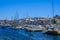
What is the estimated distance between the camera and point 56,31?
44.9 meters

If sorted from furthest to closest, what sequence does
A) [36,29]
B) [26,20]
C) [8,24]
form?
[8,24]
[26,20]
[36,29]

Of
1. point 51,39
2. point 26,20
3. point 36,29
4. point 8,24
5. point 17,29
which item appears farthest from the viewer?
point 8,24

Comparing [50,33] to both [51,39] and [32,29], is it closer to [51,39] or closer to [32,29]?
[51,39]

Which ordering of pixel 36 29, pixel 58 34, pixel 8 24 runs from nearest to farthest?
pixel 58 34
pixel 36 29
pixel 8 24

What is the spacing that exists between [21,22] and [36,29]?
62.7ft

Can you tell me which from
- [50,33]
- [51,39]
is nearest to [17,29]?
[50,33]

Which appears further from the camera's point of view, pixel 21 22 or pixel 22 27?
pixel 21 22

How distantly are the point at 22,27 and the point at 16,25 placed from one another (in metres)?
2.97

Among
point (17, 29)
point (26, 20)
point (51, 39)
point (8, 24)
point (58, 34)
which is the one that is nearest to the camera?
point (51, 39)

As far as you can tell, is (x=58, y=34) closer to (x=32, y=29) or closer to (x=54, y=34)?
(x=54, y=34)

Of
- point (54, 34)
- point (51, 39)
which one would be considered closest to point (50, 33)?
point (54, 34)

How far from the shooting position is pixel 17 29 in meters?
69.6

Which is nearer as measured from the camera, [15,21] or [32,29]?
[32,29]

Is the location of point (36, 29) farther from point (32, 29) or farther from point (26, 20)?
point (26, 20)
